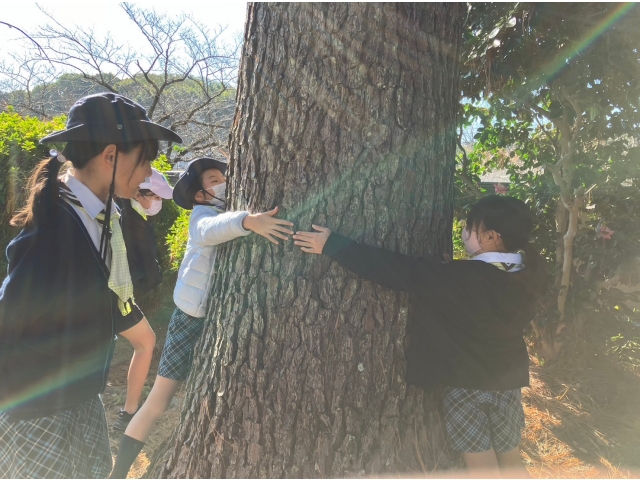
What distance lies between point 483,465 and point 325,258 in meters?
1.10

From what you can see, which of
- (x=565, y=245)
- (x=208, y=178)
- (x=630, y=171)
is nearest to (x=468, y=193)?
(x=565, y=245)

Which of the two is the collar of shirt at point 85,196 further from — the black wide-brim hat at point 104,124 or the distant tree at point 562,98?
the distant tree at point 562,98

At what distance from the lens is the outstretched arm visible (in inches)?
72.2

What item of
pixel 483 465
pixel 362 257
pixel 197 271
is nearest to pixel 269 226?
pixel 362 257

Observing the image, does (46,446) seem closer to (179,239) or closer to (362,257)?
(362,257)

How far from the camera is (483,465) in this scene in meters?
2.08

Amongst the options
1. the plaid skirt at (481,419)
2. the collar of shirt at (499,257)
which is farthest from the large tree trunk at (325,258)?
the collar of shirt at (499,257)

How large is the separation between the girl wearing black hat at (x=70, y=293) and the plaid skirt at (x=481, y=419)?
1361mm

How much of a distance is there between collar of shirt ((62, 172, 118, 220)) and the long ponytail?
59 millimetres

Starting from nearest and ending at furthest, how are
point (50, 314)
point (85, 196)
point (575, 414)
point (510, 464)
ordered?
1. point (50, 314)
2. point (85, 196)
3. point (510, 464)
4. point (575, 414)

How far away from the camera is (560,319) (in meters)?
4.09

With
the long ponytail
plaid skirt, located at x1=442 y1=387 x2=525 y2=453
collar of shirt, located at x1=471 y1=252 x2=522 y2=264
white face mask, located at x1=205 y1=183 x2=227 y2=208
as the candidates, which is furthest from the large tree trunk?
the long ponytail

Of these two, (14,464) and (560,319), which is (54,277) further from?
(560,319)

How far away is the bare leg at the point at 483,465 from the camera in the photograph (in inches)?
81.7
